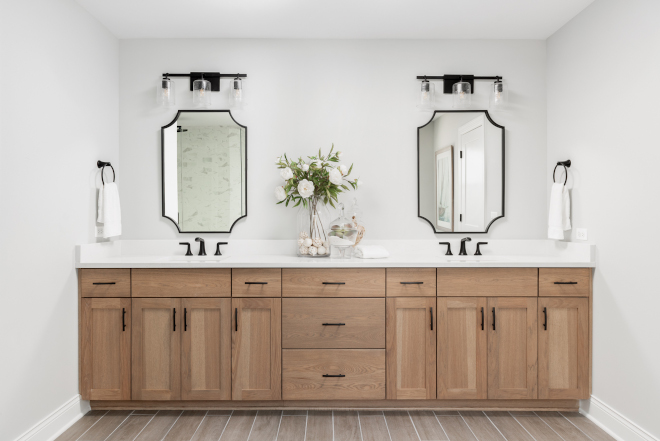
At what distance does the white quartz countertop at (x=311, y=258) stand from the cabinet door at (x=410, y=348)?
0.84ft

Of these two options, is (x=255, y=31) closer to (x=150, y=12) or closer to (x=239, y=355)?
(x=150, y=12)

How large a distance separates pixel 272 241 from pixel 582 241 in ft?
6.92

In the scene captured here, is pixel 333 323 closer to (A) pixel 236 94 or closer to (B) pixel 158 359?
(B) pixel 158 359

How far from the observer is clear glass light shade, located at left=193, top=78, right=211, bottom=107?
290cm

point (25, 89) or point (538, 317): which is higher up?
point (25, 89)

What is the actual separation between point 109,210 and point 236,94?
1.19 meters

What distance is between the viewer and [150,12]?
2619 millimetres

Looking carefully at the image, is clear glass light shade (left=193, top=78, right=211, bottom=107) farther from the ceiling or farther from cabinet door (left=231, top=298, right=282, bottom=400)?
cabinet door (left=231, top=298, right=282, bottom=400)

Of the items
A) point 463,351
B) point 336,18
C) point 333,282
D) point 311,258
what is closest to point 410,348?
point 463,351

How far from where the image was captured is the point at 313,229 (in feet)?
9.55

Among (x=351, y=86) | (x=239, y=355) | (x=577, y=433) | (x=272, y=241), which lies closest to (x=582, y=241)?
(x=577, y=433)

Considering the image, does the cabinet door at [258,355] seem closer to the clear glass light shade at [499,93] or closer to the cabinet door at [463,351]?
the cabinet door at [463,351]

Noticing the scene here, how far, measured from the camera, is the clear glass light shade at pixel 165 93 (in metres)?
2.89

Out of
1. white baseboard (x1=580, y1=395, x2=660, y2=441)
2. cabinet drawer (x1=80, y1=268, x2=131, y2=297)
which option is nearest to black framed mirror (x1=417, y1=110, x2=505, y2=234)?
white baseboard (x1=580, y1=395, x2=660, y2=441)
